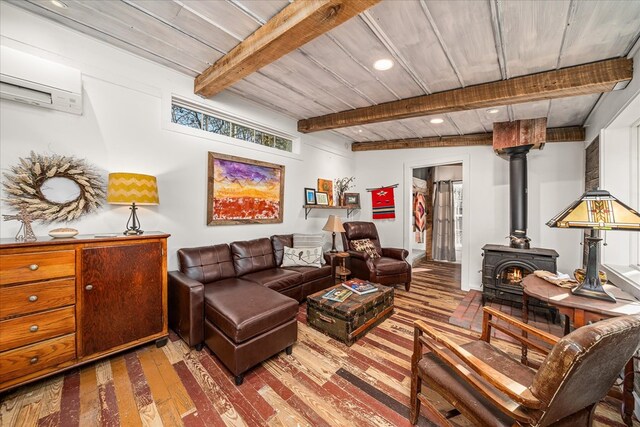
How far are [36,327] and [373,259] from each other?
360 cm

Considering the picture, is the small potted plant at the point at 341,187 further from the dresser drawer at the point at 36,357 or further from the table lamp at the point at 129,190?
the dresser drawer at the point at 36,357

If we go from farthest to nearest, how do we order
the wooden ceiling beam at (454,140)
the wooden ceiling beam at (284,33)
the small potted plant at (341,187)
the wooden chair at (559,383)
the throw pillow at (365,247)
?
the small potted plant at (341,187) < the throw pillow at (365,247) < the wooden ceiling beam at (454,140) < the wooden ceiling beam at (284,33) < the wooden chair at (559,383)

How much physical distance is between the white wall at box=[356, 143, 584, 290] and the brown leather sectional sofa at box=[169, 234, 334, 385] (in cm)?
284

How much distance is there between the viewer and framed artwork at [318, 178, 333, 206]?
4.58 m

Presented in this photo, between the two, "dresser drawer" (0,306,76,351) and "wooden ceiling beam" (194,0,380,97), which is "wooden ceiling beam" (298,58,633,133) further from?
"dresser drawer" (0,306,76,351)

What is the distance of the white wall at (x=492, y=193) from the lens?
3.46 m

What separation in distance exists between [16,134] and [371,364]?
3.39 metres

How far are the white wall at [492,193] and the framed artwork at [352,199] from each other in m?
0.62

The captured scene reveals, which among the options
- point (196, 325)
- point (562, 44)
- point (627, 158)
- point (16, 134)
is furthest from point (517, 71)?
point (16, 134)

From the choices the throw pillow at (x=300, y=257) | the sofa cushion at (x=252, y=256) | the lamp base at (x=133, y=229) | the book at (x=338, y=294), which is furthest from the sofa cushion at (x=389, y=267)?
the lamp base at (x=133, y=229)

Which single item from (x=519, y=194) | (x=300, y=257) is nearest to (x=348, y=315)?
(x=300, y=257)

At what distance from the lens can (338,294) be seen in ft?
8.66

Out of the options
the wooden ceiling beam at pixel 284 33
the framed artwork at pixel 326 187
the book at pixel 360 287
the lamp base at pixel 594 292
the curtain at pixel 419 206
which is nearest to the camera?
the wooden ceiling beam at pixel 284 33

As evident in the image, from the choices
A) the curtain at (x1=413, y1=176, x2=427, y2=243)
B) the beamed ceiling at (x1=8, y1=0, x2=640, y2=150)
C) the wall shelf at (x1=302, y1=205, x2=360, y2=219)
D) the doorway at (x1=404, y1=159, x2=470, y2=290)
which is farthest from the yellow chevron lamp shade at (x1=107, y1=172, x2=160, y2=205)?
the curtain at (x1=413, y1=176, x2=427, y2=243)
